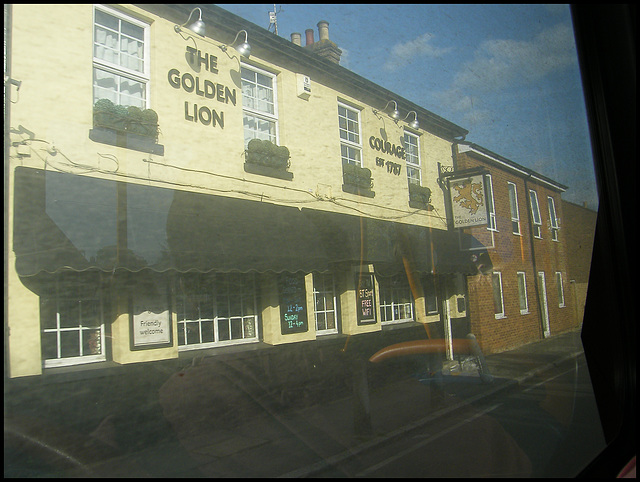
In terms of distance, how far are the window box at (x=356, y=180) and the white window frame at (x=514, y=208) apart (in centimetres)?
111

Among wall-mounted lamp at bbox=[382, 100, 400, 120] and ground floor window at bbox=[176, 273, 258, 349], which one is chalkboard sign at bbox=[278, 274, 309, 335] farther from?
wall-mounted lamp at bbox=[382, 100, 400, 120]

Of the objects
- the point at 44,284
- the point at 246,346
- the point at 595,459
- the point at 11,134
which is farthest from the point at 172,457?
the point at 595,459

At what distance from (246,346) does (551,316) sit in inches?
88.6

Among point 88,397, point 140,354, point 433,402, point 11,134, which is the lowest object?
point 433,402

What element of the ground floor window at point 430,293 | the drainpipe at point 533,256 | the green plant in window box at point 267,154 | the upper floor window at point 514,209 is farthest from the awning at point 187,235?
the drainpipe at point 533,256

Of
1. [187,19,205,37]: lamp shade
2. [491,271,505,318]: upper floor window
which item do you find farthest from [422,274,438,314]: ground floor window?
[187,19,205,37]: lamp shade

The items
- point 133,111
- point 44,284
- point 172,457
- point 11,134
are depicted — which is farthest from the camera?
point 133,111

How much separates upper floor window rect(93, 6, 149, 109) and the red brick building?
79.1 inches

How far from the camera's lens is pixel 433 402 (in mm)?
3117

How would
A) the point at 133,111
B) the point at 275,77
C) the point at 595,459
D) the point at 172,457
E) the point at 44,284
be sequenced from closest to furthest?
1. the point at 44,284
2. the point at 172,457
3. the point at 133,111
4. the point at 595,459
5. the point at 275,77

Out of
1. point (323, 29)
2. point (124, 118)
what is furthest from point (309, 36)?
point (124, 118)

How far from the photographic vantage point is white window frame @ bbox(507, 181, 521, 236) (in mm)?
3354

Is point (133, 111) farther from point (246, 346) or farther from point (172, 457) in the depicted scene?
point (172, 457)

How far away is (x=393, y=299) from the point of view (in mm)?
2934
